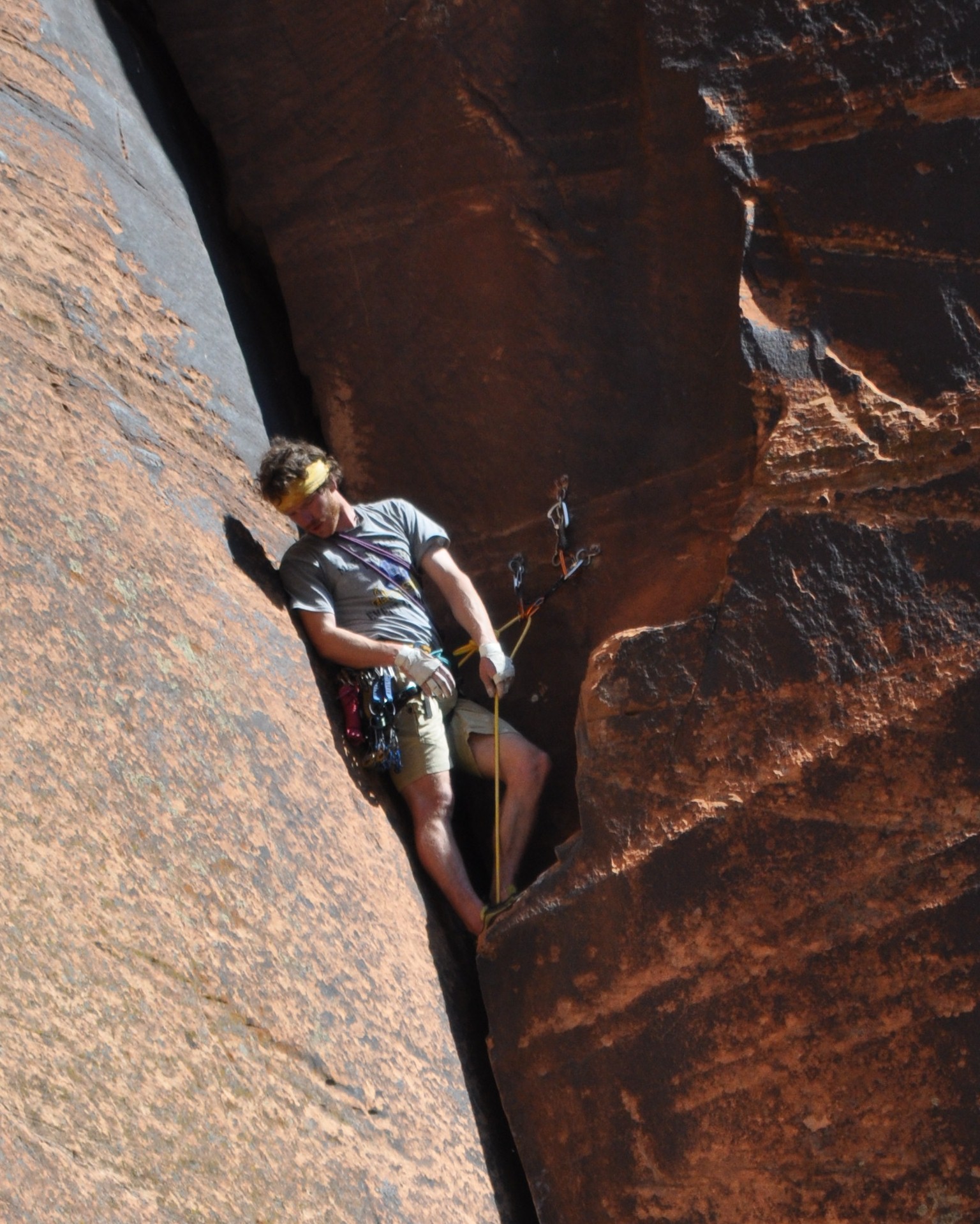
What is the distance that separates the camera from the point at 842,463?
4055mm

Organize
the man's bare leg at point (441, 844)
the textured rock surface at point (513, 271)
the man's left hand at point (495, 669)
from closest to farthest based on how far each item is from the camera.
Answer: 1. the man's bare leg at point (441, 844)
2. the man's left hand at point (495, 669)
3. the textured rock surface at point (513, 271)

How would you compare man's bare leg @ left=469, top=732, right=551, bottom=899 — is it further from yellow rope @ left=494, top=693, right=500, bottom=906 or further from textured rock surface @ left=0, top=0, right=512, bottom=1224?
textured rock surface @ left=0, top=0, right=512, bottom=1224

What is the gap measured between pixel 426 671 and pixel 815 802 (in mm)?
1221

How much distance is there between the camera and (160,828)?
134 inches

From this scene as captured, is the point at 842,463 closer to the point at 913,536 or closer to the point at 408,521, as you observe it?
the point at 913,536

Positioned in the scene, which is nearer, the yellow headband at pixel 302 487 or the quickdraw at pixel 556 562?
the yellow headband at pixel 302 487

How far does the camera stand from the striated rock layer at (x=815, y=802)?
359 centimetres

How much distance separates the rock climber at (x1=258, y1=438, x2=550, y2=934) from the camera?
4.28 meters

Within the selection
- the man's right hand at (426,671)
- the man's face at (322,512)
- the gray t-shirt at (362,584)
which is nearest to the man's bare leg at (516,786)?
the man's right hand at (426,671)

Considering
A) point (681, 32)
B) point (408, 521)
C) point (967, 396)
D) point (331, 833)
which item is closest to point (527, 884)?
point (331, 833)

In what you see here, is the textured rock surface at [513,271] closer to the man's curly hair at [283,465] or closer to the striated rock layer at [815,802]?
the striated rock layer at [815,802]

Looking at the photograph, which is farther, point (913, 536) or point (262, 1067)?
point (913, 536)

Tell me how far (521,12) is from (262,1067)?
3.65 meters

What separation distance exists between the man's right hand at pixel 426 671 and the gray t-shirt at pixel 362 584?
15 centimetres
